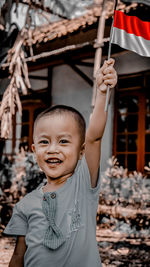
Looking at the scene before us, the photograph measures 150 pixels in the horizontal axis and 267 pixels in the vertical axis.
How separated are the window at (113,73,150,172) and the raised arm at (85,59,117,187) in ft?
16.8

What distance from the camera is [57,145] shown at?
58.8 inches

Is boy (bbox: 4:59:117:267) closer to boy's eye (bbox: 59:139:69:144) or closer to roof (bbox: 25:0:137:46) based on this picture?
boy's eye (bbox: 59:139:69:144)

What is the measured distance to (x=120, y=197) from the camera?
5.61 m

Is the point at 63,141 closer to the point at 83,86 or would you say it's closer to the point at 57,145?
the point at 57,145

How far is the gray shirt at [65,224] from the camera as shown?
1416 mm

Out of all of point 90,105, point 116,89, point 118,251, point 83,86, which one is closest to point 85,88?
point 83,86

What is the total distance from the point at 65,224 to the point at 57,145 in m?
0.30

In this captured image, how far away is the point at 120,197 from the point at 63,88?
3.20 m

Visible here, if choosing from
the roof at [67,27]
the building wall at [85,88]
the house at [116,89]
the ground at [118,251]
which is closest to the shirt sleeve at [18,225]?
the ground at [118,251]

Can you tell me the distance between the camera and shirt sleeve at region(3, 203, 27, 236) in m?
1.53

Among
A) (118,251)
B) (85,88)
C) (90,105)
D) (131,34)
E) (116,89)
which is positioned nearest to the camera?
(131,34)

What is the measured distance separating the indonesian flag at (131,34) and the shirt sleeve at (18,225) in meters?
1.23

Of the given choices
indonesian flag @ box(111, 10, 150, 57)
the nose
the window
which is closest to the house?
the window

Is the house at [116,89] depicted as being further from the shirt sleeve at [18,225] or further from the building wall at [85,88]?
the shirt sleeve at [18,225]
